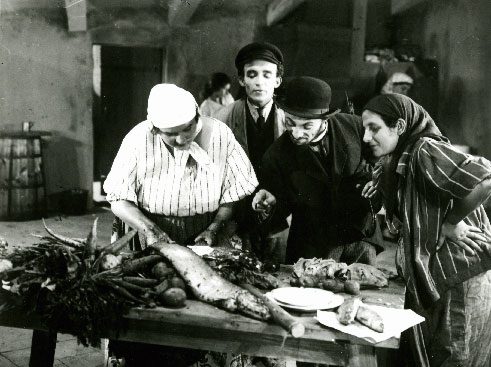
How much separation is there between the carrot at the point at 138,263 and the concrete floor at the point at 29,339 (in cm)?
149

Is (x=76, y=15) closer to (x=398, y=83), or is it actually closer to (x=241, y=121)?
(x=241, y=121)

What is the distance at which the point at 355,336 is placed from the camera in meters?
2.27

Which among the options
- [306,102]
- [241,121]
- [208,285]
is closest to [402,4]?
[241,121]

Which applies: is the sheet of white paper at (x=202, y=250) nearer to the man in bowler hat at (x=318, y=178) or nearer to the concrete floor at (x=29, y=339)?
the man in bowler hat at (x=318, y=178)

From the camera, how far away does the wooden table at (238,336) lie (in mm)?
2301

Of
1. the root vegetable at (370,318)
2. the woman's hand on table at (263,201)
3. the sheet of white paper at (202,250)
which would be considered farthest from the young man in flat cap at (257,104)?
the root vegetable at (370,318)

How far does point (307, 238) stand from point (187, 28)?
208cm

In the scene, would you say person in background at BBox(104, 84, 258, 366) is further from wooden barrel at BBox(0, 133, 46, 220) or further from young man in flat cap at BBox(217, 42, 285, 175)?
wooden barrel at BBox(0, 133, 46, 220)

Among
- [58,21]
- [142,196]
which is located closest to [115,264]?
[142,196]

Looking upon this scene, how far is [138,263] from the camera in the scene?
2.73 meters

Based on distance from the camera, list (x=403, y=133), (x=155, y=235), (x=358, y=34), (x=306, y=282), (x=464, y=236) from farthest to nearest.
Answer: (x=358, y=34)
(x=155, y=235)
(x=403, y=133)
(x=464, y=236)
(x=306, y=282)

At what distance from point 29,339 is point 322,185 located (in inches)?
109

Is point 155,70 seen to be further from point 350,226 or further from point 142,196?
point 350,226

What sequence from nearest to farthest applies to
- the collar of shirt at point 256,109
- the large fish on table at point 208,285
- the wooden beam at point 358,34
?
the large fish on table at point 208,285
the collar of shirt at point 256,109
the wooden beam at point 358,34
